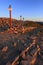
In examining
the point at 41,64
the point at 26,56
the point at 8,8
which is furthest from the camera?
the point at 8,8

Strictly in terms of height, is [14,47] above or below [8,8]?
below

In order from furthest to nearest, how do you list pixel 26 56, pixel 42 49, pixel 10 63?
pixel 42 49, pixel 26 56, pixel 10 63

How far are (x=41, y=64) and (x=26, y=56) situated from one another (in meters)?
0.96

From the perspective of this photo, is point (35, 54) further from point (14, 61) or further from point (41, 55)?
point (14, 61)

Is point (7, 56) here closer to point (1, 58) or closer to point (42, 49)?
point (1, 58)

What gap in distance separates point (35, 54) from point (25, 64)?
1.73 m

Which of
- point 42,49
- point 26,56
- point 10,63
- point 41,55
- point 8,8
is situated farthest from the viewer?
point 8,8

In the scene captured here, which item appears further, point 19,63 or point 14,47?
point 14,47

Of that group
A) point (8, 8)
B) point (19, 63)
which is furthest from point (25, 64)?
point (8, 8)

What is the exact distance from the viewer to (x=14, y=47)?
35.7ft

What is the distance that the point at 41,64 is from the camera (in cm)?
834

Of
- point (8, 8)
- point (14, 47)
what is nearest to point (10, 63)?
point (14, 47)

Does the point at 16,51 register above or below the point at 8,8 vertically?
below

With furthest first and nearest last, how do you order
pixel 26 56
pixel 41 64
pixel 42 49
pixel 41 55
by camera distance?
pixel 42 49, pixel 41 55, pixel 26 56, pixel 41 64
